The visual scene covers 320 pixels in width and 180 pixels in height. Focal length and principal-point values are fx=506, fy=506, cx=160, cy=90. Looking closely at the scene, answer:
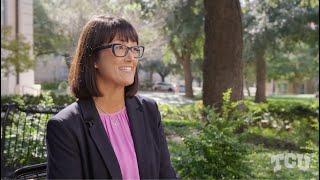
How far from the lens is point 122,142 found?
86.6 inches

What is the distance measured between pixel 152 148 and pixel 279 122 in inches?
566

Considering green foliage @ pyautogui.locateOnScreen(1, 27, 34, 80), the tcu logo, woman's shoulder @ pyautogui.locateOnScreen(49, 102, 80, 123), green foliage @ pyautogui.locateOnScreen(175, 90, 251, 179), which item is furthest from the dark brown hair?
green foliage @ pyautogui.locateOnScreen(1, 27, 34, 80)

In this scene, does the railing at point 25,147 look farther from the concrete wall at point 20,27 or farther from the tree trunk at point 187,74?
the tree trunk at point 187,74

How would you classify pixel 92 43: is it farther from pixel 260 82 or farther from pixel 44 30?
pixel 44 30

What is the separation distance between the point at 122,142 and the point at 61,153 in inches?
11.7

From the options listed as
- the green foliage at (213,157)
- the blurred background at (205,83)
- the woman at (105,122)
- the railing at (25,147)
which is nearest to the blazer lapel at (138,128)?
the woman at (105,122)

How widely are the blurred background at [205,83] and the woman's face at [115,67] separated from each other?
2.67 ft

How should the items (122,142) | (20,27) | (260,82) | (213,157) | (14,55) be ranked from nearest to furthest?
(122,142)
(213,157)
(14,55)
(20,27)
(260,82)

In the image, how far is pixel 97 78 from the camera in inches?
88.4

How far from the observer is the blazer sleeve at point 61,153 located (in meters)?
2.01

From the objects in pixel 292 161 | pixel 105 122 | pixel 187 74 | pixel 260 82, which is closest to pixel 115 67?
pixel 105 122

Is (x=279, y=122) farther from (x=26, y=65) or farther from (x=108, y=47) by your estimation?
(x=108, y=47)

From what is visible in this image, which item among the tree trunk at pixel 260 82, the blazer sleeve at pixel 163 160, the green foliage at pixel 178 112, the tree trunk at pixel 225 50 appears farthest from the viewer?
the tree trunk at pixel 260 82

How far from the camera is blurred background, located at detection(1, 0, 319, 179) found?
220 inches
